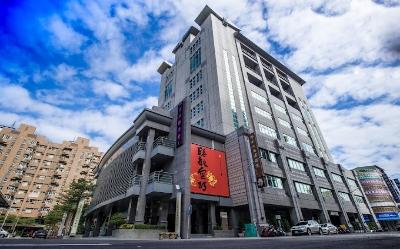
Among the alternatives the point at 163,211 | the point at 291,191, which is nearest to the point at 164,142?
the point at 163,211

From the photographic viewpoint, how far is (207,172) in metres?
29.4

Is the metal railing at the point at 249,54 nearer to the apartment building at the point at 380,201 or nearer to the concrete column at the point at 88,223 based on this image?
the apartment building at the point at 380,201

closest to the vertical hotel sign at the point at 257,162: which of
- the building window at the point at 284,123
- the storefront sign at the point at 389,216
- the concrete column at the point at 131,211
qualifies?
the concrete column at the point at 131,211

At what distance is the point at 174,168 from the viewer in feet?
94.1

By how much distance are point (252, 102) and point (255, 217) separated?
2460 centimetres

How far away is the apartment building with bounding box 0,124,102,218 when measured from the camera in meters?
67.6

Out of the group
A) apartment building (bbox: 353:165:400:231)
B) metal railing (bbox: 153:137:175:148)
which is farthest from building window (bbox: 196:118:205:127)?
apartment building (bbox: 353:165:400:231)

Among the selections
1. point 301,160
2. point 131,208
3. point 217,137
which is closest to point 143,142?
point 131,208

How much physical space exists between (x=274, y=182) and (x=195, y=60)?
32.7 metres

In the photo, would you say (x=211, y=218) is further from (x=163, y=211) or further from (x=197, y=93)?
(x=197, y=93)

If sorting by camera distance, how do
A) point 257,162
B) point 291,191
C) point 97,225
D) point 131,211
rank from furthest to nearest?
point 97,225 → point 291,191 → point 257,162 → point 131,211

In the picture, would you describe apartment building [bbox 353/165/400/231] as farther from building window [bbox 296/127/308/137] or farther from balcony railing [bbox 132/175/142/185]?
balcony railing [bbox 132/175/142/185]

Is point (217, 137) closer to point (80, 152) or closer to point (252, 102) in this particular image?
point (252, 102)

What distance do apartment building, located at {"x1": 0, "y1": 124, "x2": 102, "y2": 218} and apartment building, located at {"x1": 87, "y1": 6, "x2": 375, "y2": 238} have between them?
3274cm
